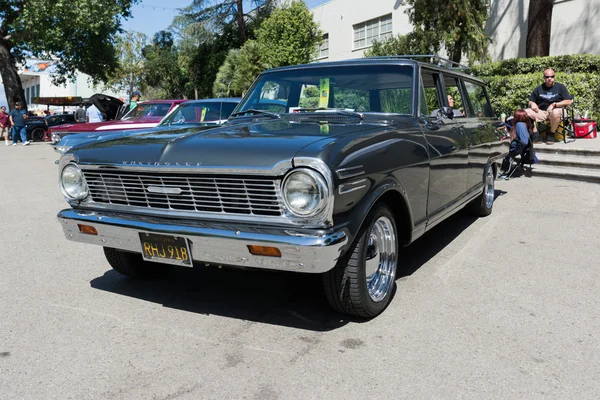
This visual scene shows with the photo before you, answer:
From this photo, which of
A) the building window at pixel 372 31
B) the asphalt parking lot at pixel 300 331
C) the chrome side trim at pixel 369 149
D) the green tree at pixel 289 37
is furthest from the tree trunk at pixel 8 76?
the chrome side trim at pixel 369 149

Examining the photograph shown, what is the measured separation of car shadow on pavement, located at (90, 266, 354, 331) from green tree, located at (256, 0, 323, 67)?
70.8 ft

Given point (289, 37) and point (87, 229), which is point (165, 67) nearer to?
point (289, 37)

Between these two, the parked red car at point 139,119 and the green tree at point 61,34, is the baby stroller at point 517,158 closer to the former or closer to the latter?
Answer: the parked red car at point 139,119

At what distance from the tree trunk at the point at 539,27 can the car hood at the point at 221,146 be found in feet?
45.1

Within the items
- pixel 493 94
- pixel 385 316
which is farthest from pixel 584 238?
pixel 493 94

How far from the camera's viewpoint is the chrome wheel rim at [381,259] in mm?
3359

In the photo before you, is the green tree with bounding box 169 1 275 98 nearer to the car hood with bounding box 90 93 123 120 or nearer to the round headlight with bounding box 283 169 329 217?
the car hood with bounding box 90 93 123 120

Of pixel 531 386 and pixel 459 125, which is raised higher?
pixel 459 125

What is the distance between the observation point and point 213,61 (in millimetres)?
34969

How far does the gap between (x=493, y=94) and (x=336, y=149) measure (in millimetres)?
12906

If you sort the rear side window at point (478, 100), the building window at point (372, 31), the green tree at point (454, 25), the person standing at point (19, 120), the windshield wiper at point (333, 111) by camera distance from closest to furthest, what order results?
the windshield wiper at point (333, 111)
the rear side window at point (478, 100)
the green tree at point (454, 25)
the person standing at point (19, 120)
the building window at point (372, 31)

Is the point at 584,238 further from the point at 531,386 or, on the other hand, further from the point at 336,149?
the point at 336,149

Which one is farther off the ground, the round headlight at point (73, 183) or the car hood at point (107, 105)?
the round headlight at point (73, 183)

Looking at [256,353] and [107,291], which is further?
[107,291]
